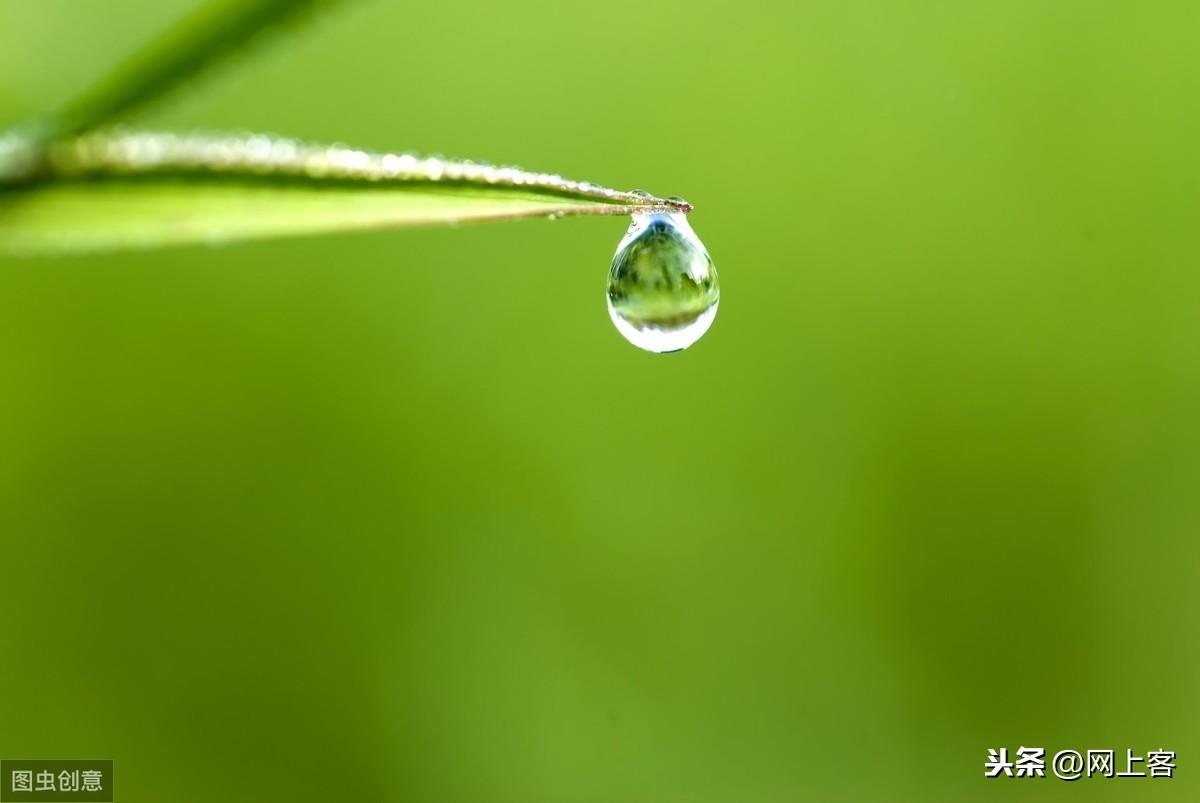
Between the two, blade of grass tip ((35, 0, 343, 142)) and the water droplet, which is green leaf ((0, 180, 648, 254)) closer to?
blade of grass tip ((35, 0, 343, 142))

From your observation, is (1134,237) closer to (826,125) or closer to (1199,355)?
(1199,355)

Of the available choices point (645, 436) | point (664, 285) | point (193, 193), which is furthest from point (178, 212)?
point (645, 436)

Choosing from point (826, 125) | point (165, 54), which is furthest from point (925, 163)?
point (165, 54)

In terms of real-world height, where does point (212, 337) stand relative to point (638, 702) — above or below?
above

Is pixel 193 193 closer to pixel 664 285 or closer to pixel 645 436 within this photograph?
pixel 664 285

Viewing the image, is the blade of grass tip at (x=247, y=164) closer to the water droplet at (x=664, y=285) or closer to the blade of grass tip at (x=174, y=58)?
the blade of grass tip at (x=174, y=58)

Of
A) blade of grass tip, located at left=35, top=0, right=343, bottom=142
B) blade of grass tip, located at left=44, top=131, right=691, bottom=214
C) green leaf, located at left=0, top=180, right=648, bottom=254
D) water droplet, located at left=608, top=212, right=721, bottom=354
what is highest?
water droplet, located at left=608, top=212, right=721, bottom=354

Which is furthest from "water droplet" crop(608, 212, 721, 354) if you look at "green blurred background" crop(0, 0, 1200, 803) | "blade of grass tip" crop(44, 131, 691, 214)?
"green blurred background" crop(0, 0, 1200, 803)
